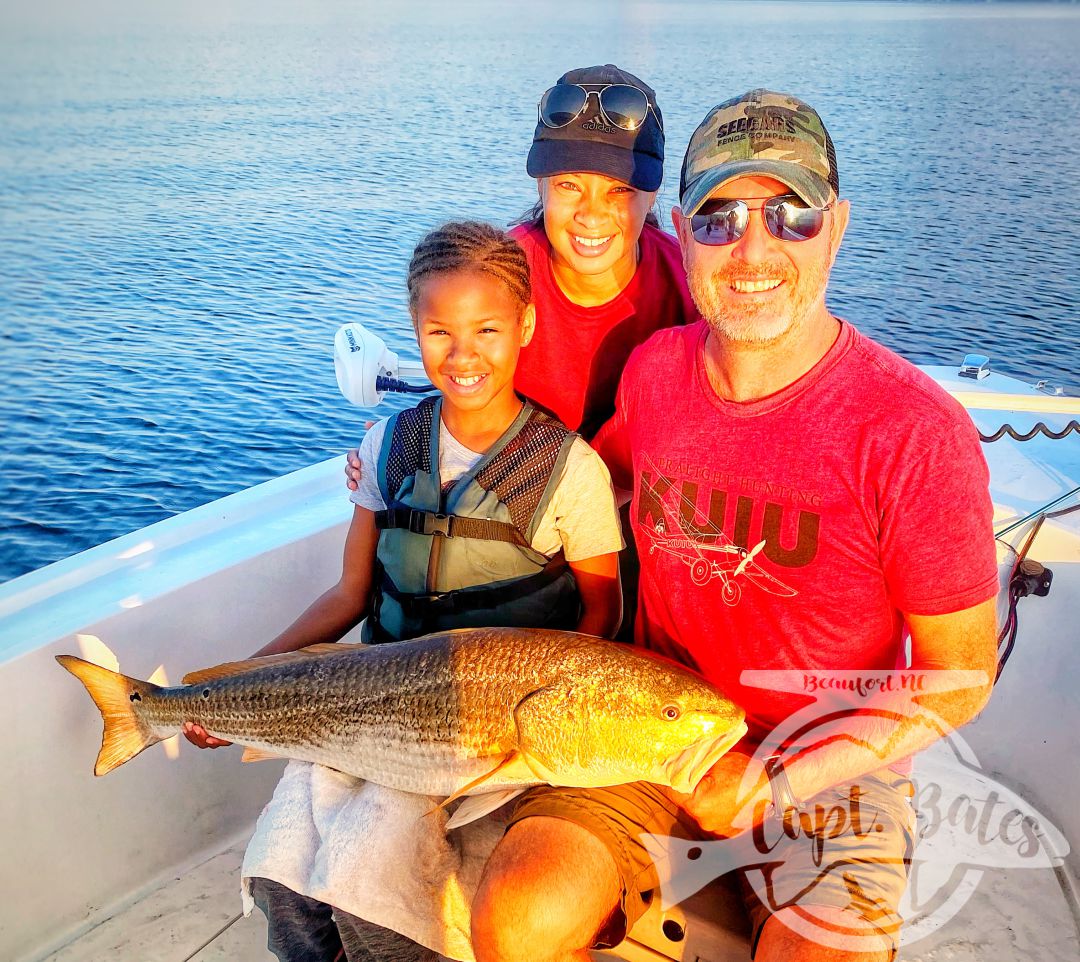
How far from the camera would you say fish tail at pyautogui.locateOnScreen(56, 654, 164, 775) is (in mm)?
2777

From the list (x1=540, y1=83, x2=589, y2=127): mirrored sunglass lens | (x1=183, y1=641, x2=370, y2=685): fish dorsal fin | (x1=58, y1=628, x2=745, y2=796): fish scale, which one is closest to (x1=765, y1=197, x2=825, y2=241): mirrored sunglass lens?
(x1=540, y1=83, x2=589, y2=127): mirrored sunglass lens

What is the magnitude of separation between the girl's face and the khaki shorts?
3.99 ft

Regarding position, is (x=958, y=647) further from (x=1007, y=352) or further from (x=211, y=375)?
(x=1007, y=352)

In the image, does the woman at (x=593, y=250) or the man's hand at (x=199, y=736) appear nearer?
the man's hand at (x=199, y=736)

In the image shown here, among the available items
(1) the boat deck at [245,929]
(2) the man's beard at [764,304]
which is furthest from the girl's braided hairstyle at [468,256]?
(1) the boat deck at [245,929]

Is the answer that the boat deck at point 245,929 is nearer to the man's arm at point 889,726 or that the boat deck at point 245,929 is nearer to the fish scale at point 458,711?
the fish scale at point 458,711

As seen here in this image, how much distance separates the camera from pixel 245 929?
3287 mm

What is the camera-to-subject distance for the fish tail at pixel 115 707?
2777 mm

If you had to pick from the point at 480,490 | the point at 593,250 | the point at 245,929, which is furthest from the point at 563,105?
the point at 245,929

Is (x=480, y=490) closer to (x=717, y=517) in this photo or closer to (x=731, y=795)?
(x=717, y=517)

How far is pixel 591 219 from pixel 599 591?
49.5 inches

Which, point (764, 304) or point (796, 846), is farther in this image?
point (764, 304)

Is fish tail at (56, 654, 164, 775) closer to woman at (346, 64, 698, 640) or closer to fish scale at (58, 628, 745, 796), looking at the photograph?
fish scale at (58, 628, 745, 796)

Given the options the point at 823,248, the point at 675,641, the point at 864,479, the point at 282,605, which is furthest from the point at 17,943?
the point at 823,248
